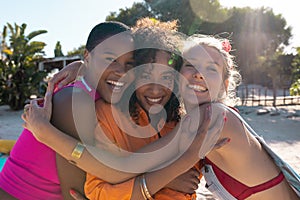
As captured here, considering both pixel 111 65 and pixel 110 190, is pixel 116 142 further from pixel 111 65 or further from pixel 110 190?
pixel 111 65

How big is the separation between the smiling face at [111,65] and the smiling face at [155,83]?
0.10 meters

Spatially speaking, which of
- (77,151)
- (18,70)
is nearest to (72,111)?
(77,151)

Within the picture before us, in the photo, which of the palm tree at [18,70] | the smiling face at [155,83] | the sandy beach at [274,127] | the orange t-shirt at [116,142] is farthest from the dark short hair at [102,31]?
the palm tree at [18,70]

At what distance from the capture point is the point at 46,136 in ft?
5.11

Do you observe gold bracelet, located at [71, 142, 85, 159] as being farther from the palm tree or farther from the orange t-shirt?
the palm tree

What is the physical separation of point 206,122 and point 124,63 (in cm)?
56

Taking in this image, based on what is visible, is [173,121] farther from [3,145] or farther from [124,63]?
[3,145]

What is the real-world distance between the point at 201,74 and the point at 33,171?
1.05 meters

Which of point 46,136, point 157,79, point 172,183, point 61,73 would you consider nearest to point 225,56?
point 157,79

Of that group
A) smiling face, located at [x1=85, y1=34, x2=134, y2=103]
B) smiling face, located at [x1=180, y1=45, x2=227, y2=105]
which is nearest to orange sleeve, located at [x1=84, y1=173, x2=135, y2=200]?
smiling face, located at [x1=85, y1=34, x2=134, y2=103]

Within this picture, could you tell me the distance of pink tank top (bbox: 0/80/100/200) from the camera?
1.71 metres

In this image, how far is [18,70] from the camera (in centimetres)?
1316

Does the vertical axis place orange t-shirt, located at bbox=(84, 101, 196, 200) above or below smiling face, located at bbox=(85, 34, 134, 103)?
below

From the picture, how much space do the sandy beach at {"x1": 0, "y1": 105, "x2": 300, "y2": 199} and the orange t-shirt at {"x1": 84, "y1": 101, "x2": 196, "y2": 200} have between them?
5.10 meters
